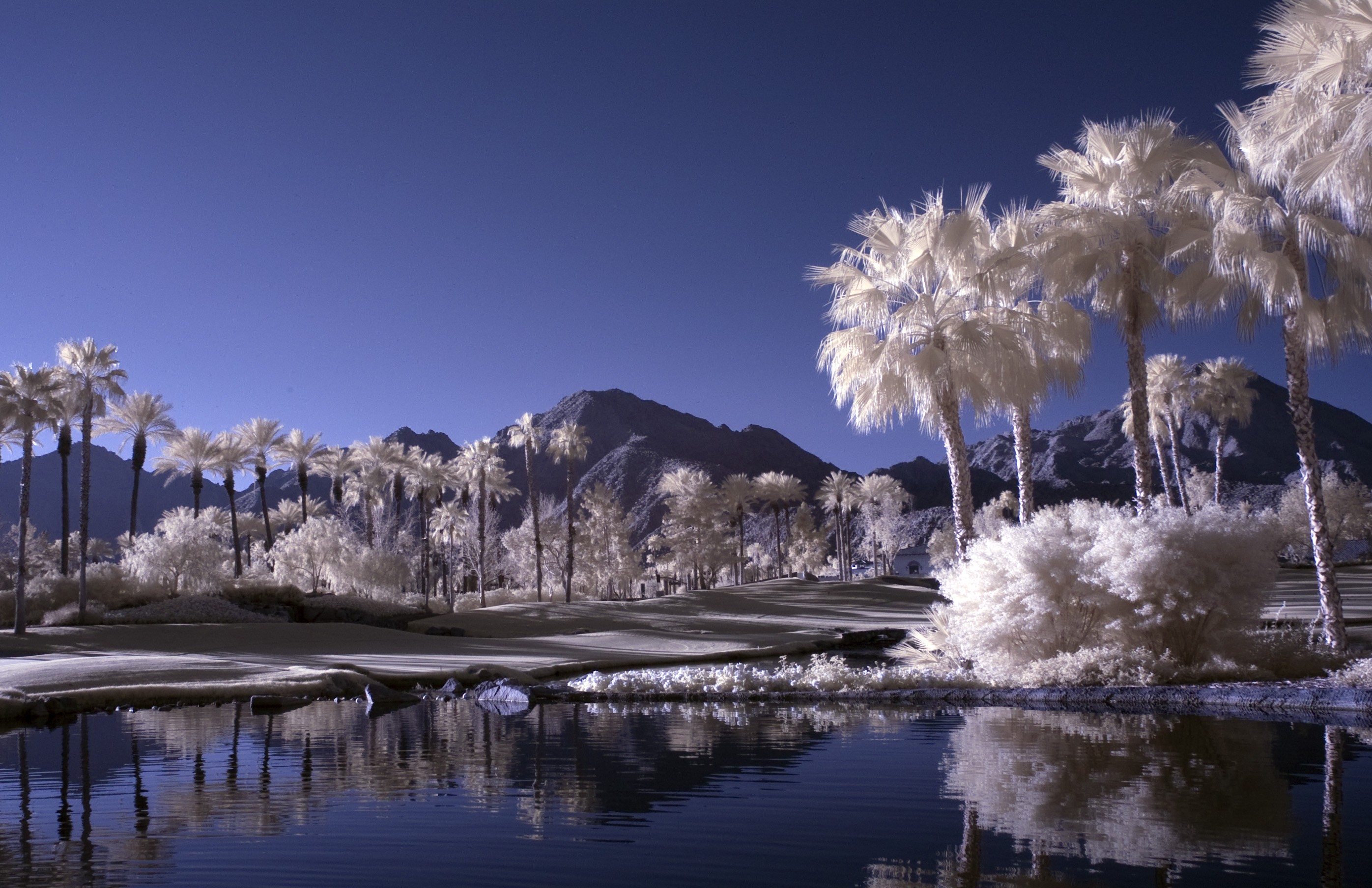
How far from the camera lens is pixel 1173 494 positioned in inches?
3004

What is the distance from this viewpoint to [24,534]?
31.4 metres

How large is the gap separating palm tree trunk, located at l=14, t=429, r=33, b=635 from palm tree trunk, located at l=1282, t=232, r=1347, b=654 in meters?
36.9

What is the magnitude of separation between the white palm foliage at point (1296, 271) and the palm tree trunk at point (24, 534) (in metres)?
35.8

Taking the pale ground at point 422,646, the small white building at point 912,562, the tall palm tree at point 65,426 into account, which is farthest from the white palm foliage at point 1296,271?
the small white building at point 912,562

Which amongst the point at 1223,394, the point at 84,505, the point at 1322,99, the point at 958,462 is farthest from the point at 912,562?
the point at 1322,99

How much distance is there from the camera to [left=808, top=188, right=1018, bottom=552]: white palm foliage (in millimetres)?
20000

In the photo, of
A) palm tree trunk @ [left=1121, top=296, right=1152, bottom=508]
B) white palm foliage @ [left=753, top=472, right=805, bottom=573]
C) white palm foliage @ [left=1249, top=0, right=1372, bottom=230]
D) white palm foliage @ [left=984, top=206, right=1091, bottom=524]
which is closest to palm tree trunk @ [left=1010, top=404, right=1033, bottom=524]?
white palm foliage @ [left=984, top=206, right=1091, bottom=524]

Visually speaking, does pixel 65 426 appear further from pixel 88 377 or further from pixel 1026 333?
pixel 1026 333

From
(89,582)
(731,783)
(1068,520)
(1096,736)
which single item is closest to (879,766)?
(731,783)

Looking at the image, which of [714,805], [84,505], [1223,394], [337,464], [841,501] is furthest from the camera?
[841,501]

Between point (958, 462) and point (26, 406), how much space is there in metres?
33.1

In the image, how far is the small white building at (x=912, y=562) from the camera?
116 m

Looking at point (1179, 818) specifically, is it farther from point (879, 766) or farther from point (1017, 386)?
point (1017, 386)

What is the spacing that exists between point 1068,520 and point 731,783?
1061 centimetres
